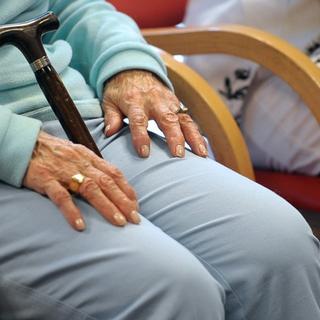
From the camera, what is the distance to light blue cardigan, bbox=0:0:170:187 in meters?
0.73

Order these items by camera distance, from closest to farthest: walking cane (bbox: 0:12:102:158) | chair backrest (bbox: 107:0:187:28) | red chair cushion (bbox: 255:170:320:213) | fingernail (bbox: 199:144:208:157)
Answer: walking cane (bbox: 0:12:102:158), fingernail (bbox: 199:144:208:157), red chair cushion (bbox: 255:170:320:213), chair backrest (bbox: 107:0:187:28)

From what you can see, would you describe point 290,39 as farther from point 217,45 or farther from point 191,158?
point 191,158

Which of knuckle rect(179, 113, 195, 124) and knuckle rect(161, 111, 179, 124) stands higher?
knuckle rect(161, 111, 179, 124)

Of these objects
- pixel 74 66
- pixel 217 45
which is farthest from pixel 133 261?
pixel 217 45

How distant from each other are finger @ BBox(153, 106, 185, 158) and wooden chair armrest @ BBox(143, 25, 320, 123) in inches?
13.6

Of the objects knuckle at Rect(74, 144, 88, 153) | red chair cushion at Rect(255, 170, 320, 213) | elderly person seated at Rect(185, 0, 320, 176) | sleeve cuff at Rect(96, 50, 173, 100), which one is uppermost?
sleeve cuff at Rect(96, 50, 173, 100)

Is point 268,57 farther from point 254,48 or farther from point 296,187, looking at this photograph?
point 296,187

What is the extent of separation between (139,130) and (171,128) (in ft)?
0.16

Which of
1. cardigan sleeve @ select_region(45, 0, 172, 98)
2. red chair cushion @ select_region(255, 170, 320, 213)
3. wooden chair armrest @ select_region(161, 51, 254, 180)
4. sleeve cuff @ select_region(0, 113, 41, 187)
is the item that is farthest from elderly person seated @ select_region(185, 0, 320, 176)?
sleeve cuff @ select_region(0, 113, 41, 187)

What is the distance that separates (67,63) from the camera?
3.02ft

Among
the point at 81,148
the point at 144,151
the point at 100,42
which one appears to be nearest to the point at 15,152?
the point at 81,148

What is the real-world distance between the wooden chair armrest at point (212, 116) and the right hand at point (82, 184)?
1.23ft

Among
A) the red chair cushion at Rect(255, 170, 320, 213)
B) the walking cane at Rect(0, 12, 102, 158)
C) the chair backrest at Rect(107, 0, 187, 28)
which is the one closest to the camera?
the walking cane at Rect(0, 12, 102, 158)

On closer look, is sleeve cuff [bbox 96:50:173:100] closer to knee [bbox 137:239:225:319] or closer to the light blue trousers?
the light blue trousers
